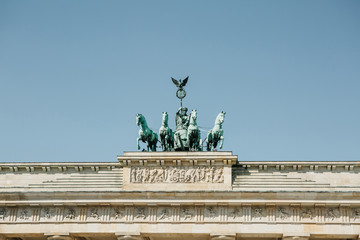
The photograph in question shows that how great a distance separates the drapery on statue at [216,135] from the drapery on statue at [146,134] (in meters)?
2.61

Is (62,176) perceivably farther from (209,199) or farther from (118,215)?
(209,199)

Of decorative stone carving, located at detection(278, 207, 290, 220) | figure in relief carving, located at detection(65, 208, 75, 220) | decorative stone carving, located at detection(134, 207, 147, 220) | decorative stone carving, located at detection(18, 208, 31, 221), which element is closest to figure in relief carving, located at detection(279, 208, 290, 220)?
decorative stone carving, located at detection(278, 207, 290, 220)

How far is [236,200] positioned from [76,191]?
281 inches

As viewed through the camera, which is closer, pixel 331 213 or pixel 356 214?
pixel 356 214

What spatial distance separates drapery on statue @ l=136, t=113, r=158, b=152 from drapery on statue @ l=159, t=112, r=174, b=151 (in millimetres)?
511

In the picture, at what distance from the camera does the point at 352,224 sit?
91.1 ft

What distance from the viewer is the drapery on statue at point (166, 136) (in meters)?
30.9

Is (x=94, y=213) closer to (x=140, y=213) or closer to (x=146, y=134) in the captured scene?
(x=140, y=213)

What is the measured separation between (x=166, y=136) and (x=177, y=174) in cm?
217

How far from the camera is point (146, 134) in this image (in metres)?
31.1

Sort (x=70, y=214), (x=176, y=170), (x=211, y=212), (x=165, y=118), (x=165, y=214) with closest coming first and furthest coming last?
(x=211, y=212) → (x=165, y=214) → (x=70, y=214) → (x=176, y=170) → (x=165, y=118)

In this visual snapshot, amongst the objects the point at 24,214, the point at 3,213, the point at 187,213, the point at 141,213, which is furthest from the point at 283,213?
the point at 3,213

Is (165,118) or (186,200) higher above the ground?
(165,118)

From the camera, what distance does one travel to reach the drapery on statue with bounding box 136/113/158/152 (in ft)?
102
